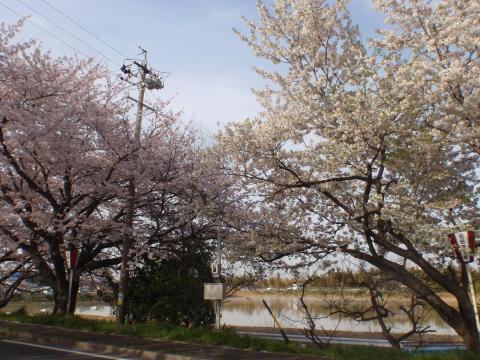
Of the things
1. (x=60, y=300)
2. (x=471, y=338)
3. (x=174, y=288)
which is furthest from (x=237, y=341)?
(x=60, y=300)

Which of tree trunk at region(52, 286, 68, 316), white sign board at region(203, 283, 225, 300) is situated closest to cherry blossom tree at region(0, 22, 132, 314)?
tree trunk at region(52, 286, 68, 316)

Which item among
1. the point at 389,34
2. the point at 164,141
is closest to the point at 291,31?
the point at 389,34

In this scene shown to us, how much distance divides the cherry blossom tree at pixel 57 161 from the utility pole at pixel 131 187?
54 cm

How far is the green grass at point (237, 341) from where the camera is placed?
8555 millimetres

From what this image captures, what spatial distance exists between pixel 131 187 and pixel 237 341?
21.8 ft

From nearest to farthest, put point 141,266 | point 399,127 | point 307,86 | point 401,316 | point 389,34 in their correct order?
1. point 399,127
2. point 389,34
3. point 307,86
4. point 141,266
5. point 401,316

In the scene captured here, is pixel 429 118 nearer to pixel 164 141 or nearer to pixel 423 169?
pixel 423 169

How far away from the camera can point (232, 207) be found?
46.9ft

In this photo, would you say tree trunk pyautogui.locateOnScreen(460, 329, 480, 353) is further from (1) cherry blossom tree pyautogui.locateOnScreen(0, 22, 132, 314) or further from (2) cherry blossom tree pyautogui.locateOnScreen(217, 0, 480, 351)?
(1) cherry blossom tree pyautogui.locateOnScreen(0, 22, 132, 314)

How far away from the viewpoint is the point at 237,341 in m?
10.1

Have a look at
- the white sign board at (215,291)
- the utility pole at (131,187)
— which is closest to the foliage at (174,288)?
the utility pole at (131,187)

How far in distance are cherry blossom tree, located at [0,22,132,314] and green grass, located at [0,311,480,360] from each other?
106 inches

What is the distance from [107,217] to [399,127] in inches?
413

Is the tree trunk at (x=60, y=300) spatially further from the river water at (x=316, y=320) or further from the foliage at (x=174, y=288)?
the river water at (x=316, y=320)
